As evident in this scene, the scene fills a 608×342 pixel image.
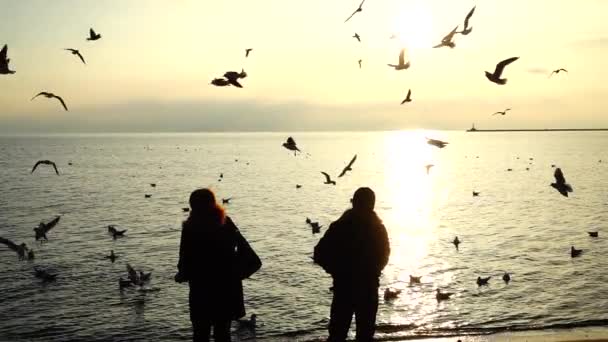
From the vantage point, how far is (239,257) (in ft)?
21.7

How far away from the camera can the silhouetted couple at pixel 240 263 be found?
644cm

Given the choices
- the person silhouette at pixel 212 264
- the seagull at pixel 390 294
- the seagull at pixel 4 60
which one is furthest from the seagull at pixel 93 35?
the seagull at pixel 390 294

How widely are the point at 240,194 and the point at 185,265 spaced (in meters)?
62.3

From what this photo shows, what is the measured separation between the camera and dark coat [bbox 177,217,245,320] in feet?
21.1

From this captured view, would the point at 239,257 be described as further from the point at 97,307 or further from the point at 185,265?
the point at 97,307

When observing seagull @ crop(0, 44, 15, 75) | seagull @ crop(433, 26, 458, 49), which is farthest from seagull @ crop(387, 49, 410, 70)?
seagull @ crop(0, 44, 15, 75)

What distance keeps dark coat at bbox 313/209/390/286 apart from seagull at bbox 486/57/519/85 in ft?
18.3

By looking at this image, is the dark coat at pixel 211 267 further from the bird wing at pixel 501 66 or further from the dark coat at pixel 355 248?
the bird wing at pixel 501 66

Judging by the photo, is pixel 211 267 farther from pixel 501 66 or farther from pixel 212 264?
pixel 501 66

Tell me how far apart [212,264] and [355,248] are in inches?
69.4

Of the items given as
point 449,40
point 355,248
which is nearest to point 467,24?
point 449,40

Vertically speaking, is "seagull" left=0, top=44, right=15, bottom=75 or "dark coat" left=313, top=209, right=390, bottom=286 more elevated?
"seagull" left=0, top=44, right=15, bottom=75

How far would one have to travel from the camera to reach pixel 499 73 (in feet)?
37.2

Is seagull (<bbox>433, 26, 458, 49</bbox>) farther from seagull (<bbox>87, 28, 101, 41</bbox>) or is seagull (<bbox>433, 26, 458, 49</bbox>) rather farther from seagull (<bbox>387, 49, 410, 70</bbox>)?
seagull (<bbox>87, 28, 101, 41</bbox>)
